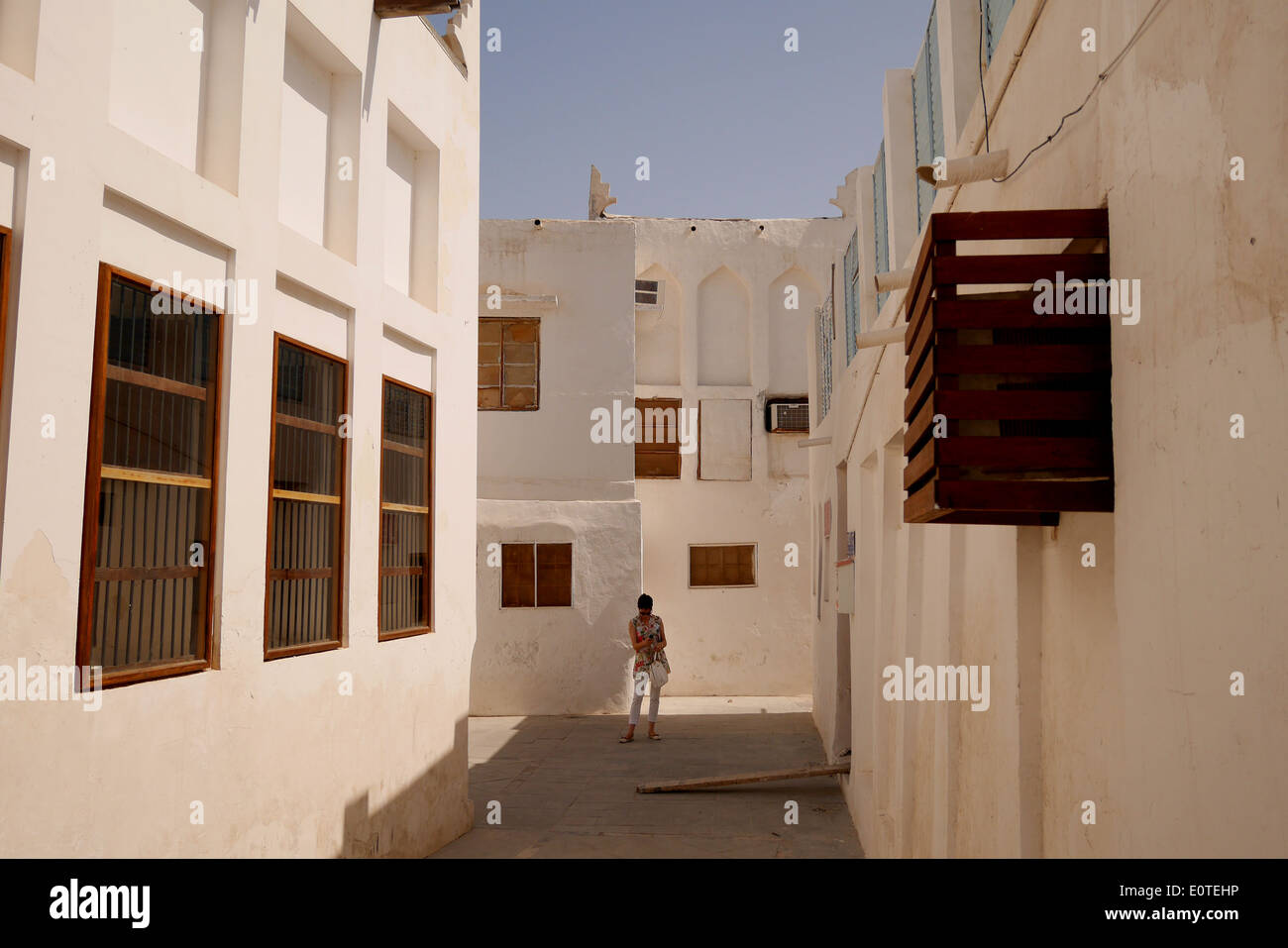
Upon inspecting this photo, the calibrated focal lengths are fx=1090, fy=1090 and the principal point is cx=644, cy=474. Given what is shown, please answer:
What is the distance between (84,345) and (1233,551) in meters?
4.04

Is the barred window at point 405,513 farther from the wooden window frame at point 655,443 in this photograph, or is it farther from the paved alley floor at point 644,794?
the wooden window frame at point 655,443

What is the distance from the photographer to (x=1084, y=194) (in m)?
3.06

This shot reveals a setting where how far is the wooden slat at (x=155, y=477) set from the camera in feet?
14.7

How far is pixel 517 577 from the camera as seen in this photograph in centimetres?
1568

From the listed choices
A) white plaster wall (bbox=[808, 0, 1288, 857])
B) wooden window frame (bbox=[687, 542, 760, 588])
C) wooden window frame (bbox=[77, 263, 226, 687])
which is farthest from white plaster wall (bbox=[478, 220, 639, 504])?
white plaster wall (bbox=[808, 0, 1288, 857])

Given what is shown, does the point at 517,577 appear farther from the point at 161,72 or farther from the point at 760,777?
the point at 161,72

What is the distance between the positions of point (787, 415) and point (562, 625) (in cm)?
520

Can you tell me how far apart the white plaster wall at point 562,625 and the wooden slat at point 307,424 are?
9.08 meters

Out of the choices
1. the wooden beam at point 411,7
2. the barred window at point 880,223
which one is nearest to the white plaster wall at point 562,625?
the barred window at point 880,223

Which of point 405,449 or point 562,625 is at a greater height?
point 405,449

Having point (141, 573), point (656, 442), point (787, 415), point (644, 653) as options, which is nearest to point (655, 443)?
point (656, 442)
